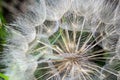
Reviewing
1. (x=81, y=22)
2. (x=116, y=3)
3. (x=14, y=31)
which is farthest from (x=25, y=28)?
(x=116, y=3)

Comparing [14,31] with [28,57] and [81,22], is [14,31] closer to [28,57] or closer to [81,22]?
[28,57]

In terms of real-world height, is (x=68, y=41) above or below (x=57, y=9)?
below

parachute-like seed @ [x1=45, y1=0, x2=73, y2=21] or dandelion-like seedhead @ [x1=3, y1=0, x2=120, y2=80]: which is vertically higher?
parachute-like seed @ [x1=45, y1=0, x2=73, y2=21]

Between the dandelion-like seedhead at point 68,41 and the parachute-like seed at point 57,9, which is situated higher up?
the parachute-like seed at point 57,9

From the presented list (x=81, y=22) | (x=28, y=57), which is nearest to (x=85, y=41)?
(x=81, y=22)

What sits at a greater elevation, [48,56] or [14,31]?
[14,31]

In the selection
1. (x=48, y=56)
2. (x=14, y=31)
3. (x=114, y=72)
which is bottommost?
(x=114, y=72)
